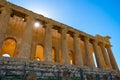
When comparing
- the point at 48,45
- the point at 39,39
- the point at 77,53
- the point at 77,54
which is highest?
the point at 39,39

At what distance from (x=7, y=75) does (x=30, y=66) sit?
71.4 inches

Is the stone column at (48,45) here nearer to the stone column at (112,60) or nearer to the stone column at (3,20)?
the stone column at (3,20)

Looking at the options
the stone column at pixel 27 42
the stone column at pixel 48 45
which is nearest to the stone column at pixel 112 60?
the stone column at pixel 48 45

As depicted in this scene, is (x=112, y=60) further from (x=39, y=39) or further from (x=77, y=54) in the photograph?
(x=39, y=39)

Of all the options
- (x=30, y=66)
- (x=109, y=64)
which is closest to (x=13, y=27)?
(x=30, y=66)

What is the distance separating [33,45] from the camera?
18141 millimetres

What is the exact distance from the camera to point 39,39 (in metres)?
19.4

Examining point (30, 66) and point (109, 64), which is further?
point (109, 64)

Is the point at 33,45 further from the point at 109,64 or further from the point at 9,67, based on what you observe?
the point at 109,64

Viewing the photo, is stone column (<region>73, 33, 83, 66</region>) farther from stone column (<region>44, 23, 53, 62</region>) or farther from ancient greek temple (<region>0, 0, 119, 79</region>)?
stone column (<region>44, 23, 53, 62</region>)

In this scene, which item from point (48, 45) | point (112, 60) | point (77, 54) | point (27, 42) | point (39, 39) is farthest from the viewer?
point (112, 60)

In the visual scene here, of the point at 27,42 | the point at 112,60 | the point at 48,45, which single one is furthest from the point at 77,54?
the point at 112,60

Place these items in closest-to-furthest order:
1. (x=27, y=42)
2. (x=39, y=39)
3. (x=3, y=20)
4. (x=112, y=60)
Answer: (x=3, y=20)
(x=27, y=42)
(x=39, y=39)
(x=112, y=60)

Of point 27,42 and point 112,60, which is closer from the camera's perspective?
point 27,42
